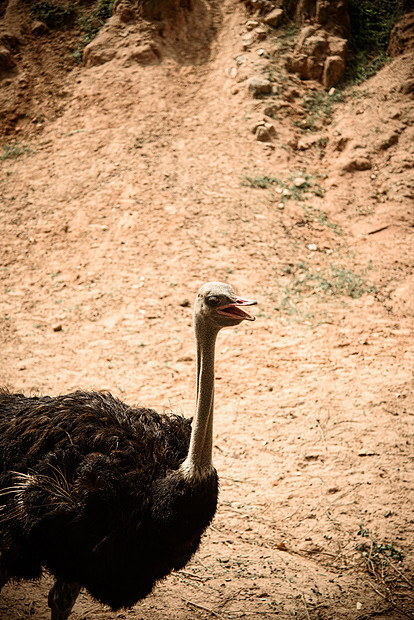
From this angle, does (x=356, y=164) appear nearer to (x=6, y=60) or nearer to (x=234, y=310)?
(x=6, y=60)

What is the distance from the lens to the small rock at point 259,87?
10.2 m

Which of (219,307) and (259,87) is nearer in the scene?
(219,307)

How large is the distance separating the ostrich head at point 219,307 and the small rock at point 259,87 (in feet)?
26.9

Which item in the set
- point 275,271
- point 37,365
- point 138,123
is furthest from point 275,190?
point 37,365

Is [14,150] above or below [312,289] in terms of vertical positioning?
above

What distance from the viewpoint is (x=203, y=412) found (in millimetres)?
2830

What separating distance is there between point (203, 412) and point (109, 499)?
624 millimetres

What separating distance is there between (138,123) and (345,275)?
15.6ft

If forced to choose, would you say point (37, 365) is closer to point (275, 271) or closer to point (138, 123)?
point (275, 271)

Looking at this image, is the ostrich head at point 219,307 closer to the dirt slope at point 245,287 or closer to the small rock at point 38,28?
the dirt slope at point 245,287

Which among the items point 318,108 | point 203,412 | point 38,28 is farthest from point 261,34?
point 203,412

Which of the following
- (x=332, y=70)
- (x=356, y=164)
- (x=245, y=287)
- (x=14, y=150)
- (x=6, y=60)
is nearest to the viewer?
(x=245, y=287)

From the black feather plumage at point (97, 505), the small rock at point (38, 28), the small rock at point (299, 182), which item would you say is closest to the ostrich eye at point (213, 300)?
the black feather plumage at point (97, 505)

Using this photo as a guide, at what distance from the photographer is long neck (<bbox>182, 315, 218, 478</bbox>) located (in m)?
2.82
